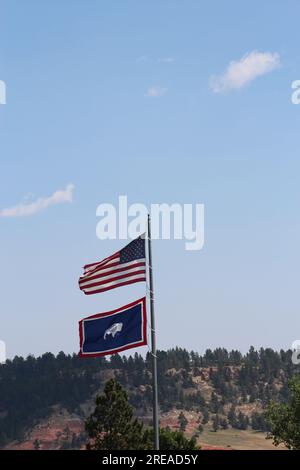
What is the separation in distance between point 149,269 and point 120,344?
10.1 ft

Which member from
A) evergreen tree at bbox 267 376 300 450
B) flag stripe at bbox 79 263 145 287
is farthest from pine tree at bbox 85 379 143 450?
flag stripe at bbox 79 263 145 287

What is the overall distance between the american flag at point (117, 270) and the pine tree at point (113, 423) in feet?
162

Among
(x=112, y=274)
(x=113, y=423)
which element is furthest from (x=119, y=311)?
(x=113, y=423)

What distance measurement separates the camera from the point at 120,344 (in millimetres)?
26312

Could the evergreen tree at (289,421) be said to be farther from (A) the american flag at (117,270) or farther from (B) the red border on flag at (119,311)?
(B) the red border on flag at (119,311)

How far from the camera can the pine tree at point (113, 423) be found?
75.1 metres

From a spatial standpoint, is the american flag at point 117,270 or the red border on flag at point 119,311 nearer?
the red border on flag at point 119,311

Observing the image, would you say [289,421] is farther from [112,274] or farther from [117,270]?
[117,270]

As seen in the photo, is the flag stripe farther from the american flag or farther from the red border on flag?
the red border on flag

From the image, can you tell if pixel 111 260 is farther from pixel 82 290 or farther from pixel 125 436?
pixel 125 436

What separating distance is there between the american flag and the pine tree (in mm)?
49425

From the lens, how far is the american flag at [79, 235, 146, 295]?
1055 inches

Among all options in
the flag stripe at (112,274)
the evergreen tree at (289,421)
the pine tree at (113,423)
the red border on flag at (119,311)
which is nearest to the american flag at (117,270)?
the flag stripe at (112,274)

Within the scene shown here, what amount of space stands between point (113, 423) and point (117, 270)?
53.1 metres
